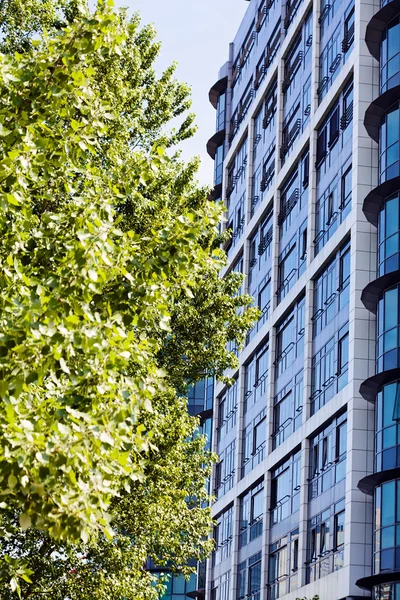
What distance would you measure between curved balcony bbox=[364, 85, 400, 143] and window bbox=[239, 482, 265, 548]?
63.2 feet

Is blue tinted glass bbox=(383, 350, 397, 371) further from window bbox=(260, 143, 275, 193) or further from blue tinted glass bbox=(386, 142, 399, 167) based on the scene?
window bbox=(260, 143, 275, 193)

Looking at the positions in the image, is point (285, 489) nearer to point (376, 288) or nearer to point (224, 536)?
point (376, 288)

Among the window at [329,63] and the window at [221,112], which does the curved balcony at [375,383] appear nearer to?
the window at [329,63]

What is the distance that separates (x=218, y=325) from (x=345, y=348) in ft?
53.6

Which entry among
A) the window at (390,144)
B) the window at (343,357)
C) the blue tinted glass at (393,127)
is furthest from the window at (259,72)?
the window at (343,357)

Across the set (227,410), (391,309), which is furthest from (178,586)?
(391,309)

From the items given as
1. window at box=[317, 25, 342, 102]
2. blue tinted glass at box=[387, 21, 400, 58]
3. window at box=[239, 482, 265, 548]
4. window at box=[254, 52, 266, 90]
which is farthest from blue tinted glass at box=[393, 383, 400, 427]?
window at box=[254, 52, 266, 90]

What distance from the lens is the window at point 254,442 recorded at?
5231 cm

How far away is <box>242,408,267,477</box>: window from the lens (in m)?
52.3

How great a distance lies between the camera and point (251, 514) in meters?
53.2

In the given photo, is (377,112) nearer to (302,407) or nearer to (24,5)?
(302,407)

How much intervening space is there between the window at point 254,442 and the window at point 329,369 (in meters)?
9.40

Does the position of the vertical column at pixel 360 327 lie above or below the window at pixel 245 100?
below

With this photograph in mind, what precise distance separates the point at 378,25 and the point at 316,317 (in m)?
11.5
